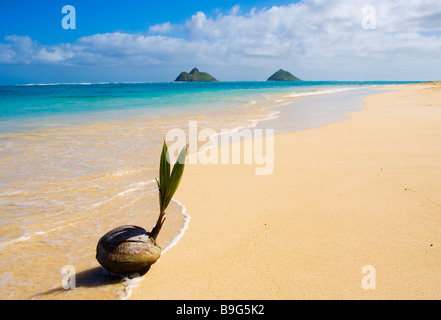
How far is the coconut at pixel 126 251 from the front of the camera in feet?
7.95

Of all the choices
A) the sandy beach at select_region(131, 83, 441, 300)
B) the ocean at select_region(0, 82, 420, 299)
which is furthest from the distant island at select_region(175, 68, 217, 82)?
the sandy beach at select_region(131, 83, 441, 300)

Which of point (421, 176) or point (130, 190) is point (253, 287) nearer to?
point (130, 190)

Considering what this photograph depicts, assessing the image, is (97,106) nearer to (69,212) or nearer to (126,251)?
(69,212)

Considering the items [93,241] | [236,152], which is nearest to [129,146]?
[236,152]

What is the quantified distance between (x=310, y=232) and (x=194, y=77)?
176927 mm

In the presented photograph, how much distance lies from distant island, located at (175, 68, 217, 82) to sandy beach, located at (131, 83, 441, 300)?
172 m

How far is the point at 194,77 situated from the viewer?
6841 inches

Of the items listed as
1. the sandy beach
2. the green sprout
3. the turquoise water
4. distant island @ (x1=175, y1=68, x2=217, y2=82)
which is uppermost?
distant island @ (x1=175, y1=68, x2=217, y2=82)

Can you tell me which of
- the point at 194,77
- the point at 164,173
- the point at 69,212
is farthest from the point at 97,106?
the point at 194,77

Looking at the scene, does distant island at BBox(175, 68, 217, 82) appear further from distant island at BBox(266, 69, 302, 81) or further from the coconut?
the coconut

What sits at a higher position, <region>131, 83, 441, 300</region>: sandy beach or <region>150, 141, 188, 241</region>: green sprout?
<region>150, 141, 188, 241</region>: green sprout

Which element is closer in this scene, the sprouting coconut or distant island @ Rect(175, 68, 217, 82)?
the sprouting coconut

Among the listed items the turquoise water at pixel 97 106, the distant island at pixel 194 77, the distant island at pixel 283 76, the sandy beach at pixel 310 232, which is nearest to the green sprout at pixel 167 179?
the sandy beach at pixel 310 232

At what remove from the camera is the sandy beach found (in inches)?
95.0
